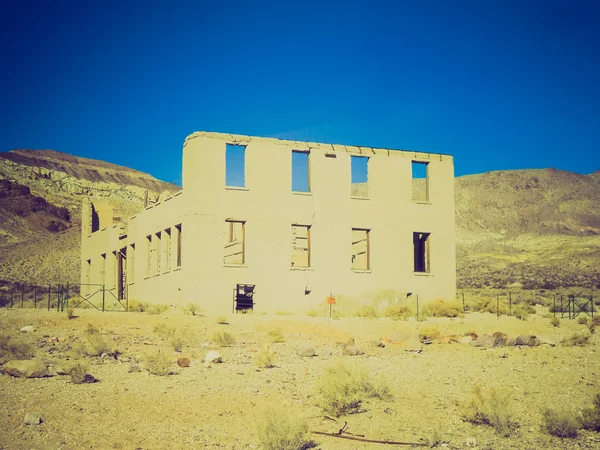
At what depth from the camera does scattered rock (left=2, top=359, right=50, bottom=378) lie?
12.7 metres

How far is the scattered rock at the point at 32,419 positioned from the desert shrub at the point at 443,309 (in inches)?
851

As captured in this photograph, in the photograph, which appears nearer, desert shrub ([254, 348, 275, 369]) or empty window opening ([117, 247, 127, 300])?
desert shrub ([254, 348, 275, 369])

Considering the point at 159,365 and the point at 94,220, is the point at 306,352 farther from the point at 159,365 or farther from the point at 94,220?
the point at 94,220

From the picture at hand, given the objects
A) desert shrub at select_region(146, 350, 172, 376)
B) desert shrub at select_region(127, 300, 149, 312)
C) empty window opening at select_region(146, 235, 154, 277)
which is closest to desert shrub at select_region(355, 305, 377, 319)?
desert shrub at select_region(127, 300, 149, 312)

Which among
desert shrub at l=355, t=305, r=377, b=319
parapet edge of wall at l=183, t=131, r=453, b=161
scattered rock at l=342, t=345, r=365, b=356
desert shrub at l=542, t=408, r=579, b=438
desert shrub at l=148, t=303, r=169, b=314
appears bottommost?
desert shrub at l=542, t=408, r=579, b=438

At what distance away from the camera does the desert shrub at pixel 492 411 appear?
391 inches

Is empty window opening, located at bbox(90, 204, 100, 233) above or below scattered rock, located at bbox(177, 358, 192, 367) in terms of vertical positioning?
above

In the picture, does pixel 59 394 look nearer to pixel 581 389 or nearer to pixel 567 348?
pixel 581 389

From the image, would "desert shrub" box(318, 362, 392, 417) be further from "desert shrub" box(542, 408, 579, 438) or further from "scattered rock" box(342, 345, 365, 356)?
"scattered rock" box(342, 345, 365, 356)

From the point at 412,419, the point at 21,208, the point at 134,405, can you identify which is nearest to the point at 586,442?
the point at 412,419

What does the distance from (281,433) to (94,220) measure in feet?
127

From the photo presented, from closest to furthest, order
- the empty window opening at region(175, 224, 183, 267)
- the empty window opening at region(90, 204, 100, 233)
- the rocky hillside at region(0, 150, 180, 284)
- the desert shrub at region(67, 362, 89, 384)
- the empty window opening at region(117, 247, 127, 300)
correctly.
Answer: the desert shrub at region(67, 362, 89, 384) < the empty window opening at region(175, 224, 183, 267) < the empty window opening at region(117, 247, 127, 300) < the empty window opening at region(90, 204, 100, 233) < the rocky hillside at region(0, 150, 180, 284)

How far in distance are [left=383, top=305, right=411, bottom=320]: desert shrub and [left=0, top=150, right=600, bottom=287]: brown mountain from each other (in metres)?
24.0

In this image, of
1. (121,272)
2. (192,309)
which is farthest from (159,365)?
(121,272)
